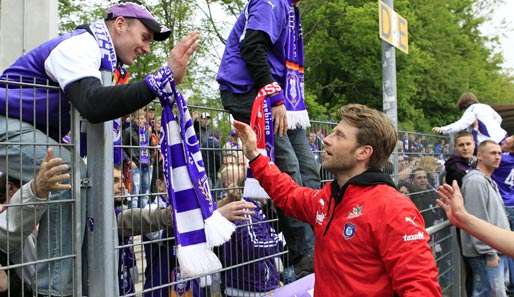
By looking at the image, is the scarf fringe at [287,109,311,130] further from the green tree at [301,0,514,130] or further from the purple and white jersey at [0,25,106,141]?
the green tree at [301,0,514,130]

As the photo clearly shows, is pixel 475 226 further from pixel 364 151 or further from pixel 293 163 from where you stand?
pixel 293 163

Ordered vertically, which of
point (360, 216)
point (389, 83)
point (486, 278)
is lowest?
point (486, 278)

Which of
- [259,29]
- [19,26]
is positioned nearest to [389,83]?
[19,26]

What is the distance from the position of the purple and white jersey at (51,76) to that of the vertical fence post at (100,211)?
6.4 inches

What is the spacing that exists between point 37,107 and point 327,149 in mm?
1450

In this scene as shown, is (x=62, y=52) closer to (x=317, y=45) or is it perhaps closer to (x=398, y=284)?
(x=398, y=284)

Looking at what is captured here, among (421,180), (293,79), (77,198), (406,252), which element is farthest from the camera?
(421,180)

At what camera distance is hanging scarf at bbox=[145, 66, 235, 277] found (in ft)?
9.48

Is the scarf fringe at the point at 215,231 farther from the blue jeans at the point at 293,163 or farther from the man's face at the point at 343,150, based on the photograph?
the blue jeans at the point at 293,163

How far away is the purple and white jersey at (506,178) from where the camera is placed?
768cm

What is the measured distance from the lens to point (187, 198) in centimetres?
293

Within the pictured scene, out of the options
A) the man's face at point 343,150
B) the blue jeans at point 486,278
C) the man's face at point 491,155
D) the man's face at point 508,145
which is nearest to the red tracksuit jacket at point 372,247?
the man's face at point 343,150

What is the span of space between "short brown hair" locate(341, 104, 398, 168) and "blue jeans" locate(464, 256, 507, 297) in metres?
3.68

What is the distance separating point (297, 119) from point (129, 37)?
1210 millimetres
